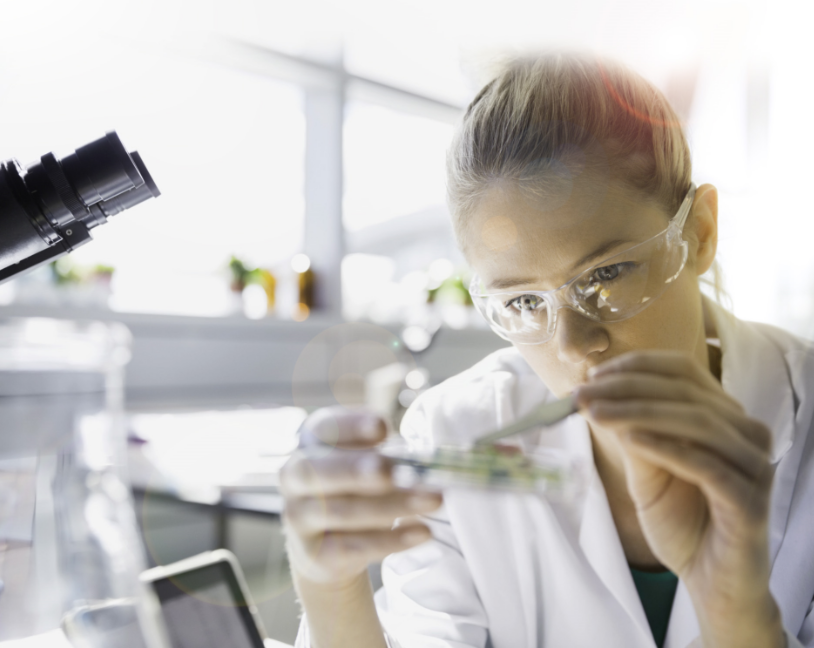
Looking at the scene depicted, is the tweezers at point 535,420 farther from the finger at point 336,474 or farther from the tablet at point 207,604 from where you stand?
the tablet at point 207,604

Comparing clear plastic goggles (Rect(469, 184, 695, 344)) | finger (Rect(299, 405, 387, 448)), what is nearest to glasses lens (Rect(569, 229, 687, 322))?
clear plastic goggles (Rect(469, 184, 695, 344))

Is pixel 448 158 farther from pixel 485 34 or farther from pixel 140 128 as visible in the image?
pixel 140 128

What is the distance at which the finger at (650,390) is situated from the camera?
193 mm

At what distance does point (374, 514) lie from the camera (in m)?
0.22

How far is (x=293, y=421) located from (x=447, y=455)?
0.11 metres

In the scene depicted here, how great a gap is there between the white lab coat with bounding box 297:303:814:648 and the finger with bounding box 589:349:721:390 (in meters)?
0.02

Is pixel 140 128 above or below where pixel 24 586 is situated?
above

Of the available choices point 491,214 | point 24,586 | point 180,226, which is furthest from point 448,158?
point 24,586

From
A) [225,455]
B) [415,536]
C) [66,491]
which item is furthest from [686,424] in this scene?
[66,491]

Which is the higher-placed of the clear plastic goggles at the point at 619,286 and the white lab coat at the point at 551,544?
the clear plastic goggles at the point at 619,286

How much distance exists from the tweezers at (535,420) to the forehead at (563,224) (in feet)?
0.24

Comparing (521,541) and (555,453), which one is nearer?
(555,453)

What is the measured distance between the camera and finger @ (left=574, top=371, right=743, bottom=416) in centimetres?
19

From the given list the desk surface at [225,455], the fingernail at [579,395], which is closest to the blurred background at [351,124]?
the desk surface at [225,455]
